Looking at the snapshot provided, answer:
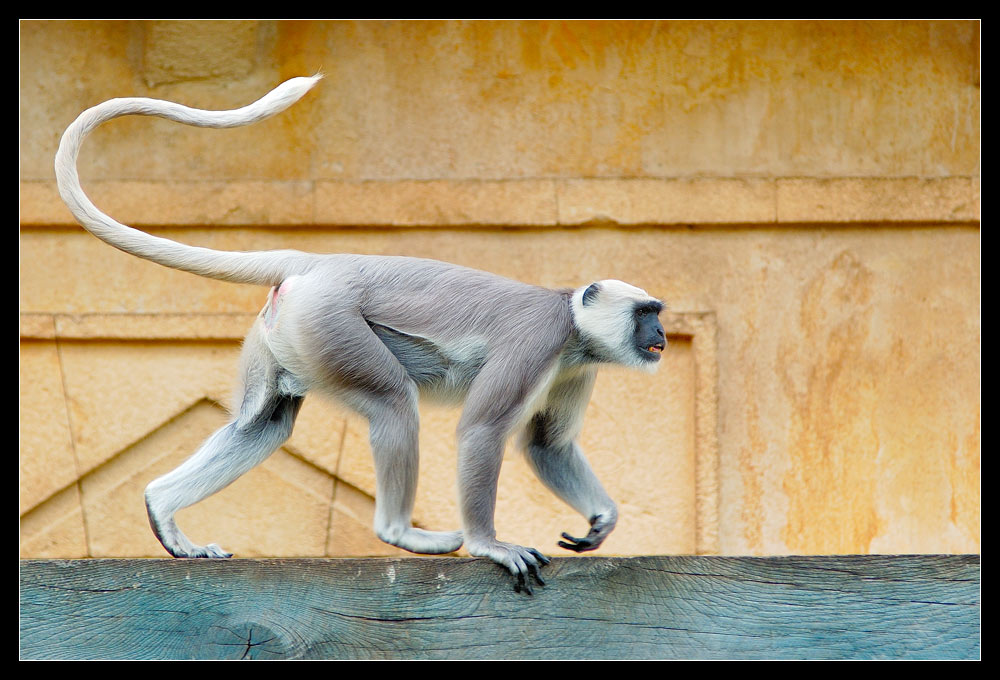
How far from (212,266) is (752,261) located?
3.76 meters

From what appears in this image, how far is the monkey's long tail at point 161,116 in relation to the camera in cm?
358

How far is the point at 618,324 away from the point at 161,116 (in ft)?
5.32

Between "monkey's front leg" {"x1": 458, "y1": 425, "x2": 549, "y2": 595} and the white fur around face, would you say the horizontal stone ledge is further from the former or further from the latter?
"monkey's front leg" {"x1": 458, "y1": 425, "x2": 549, "y2": 595}

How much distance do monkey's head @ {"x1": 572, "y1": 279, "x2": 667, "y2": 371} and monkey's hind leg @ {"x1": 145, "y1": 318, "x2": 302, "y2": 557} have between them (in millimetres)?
1038

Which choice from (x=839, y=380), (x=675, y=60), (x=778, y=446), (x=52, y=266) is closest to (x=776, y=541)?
(x=778, y=446)

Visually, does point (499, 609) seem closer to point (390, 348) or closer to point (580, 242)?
point (390, 348)

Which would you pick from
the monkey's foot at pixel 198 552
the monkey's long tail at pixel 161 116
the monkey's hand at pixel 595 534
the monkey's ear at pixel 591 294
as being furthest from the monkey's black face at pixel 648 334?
the monkey's foot at pixel 198 552

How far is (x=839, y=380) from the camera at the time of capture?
6641mm

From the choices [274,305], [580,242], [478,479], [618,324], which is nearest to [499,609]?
[478,479]

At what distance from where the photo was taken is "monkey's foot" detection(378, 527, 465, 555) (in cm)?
388

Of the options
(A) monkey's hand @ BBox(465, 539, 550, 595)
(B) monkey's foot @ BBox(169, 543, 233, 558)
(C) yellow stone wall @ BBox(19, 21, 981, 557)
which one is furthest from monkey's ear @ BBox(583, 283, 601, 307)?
(C) yellow stone wall @ BBox(19, 21, 981, 557)

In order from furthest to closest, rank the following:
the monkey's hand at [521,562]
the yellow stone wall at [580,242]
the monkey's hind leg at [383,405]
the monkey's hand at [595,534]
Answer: the yellow stone wall at [580,242], the monkey's hand at [595,534], the monkey's hind leg at [383,405], the monkey's hand at [521,562]

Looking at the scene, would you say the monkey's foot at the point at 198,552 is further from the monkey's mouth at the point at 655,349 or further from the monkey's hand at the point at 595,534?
the monkey's mouth at the point at 655,349

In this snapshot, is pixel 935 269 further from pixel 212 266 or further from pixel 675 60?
pixel 212 266
